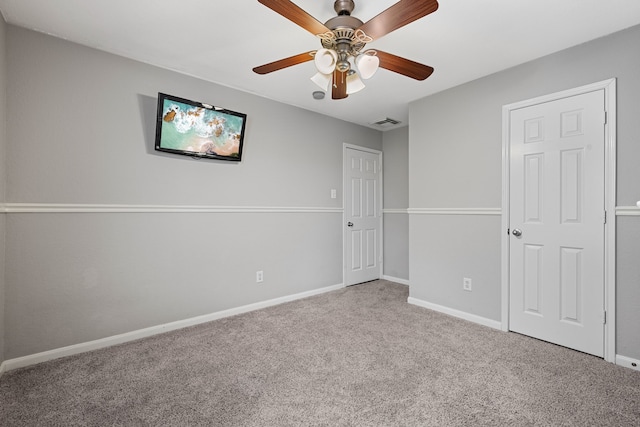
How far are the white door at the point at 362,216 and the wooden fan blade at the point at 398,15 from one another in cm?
260

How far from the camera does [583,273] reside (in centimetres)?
227

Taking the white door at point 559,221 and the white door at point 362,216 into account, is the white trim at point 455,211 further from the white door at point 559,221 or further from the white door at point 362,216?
the white door at point 362,216

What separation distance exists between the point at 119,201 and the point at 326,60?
79.1 inches

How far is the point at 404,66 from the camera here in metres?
1.81

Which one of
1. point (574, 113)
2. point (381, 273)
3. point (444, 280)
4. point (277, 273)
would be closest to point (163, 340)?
point (277, 273)

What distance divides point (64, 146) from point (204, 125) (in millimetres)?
1047

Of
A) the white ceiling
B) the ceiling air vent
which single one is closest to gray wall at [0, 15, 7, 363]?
the white ceiling

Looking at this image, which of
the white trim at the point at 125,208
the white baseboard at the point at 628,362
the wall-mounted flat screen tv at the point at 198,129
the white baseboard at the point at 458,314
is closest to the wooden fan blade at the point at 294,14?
the wall-mounted flat screen tv at the point at 198,129

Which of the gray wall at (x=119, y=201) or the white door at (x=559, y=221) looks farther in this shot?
the white door at (x=559, y=221)

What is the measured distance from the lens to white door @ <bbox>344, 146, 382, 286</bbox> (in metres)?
4.18

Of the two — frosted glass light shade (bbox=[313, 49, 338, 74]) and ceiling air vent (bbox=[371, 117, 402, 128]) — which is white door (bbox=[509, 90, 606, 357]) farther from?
frosted glass light shade (bbox=[313, 49, 338, 74])

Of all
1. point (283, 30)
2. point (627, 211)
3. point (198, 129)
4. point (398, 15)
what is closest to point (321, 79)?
point (283, 30)

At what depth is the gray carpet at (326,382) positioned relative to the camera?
1570 millimetres

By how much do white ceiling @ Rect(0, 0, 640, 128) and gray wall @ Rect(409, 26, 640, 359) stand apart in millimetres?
159
